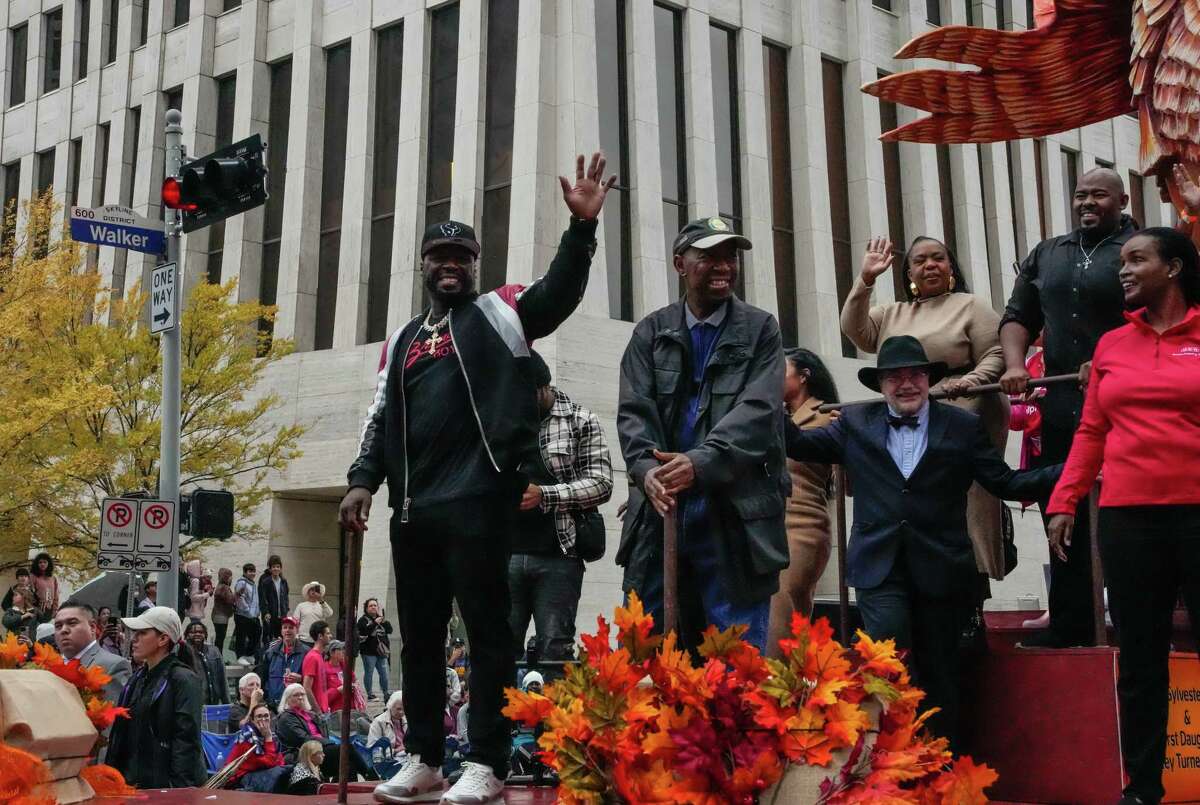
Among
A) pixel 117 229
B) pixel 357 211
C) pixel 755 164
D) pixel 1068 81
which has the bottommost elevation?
pixel 1068 81

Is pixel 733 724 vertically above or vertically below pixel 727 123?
below

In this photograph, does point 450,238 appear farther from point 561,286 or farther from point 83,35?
point 83,35

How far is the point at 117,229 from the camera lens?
48.1ft

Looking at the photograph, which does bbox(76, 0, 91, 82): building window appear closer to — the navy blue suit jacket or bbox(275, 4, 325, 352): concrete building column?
bbox(275, 4, 325, 352): concrete building column

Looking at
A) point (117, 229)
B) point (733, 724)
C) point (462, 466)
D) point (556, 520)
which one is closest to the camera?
point (733, 724)

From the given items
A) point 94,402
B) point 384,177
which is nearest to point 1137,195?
point 384,177

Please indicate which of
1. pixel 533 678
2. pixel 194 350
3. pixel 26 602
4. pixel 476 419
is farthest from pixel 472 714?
pixel 194 350

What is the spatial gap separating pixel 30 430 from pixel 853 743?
2248 cm

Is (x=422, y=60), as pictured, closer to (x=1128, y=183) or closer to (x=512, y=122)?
(x=512, y=122)

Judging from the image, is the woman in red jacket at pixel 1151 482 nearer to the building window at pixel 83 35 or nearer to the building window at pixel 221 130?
the building window at pixel 221 130

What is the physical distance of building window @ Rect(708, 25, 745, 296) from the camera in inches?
1177

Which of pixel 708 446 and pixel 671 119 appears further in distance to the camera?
pixel 671 119

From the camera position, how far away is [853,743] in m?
4.17

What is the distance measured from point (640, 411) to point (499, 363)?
62 centimetres
